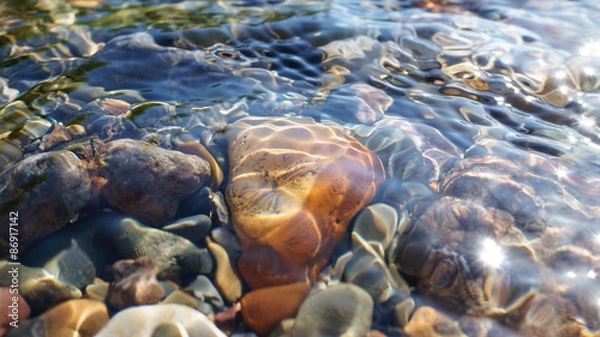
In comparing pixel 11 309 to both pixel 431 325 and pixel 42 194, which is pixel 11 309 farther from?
pixel 431 325

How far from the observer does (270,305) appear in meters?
2.33

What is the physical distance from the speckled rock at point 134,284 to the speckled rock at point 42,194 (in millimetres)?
535

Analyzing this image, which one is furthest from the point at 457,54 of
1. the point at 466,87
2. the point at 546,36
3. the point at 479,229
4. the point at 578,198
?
the point at 479,229

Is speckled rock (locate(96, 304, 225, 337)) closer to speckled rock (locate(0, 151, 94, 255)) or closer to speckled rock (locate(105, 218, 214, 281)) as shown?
speckled rock (locate(105, 218, 214, 281))

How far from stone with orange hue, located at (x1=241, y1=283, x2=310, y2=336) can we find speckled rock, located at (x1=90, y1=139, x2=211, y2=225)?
829 mm

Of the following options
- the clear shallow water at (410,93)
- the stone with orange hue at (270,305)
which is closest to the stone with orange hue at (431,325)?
the clear shallow water at (410,93)

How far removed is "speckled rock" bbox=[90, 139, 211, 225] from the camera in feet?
9.11

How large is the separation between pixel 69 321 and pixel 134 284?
354 mm

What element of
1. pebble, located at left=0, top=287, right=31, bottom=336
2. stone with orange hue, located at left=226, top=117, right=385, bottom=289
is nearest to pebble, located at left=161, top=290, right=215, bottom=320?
stone with orange hue, located at left=226, top=117, right=385, bottom=289

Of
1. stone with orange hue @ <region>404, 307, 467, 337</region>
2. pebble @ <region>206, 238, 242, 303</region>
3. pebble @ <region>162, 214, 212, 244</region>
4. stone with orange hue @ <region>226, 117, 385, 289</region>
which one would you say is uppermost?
stone with orange hue @ <region>226, 117, 385, 289</region>

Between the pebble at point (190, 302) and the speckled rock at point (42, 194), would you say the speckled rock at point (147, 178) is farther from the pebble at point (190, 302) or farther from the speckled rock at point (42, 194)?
the pebble at point (190, 302)

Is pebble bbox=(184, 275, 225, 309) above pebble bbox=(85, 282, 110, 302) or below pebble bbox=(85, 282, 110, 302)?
below

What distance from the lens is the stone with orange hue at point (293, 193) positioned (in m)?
2.53

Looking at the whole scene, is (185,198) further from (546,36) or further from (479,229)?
(546,36)
